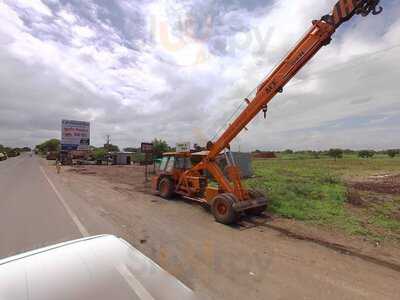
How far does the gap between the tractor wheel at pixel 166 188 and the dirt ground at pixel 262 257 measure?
329cm

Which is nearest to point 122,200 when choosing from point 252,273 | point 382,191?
point 252,273

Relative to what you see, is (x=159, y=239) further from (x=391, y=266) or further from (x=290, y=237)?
(x=391, y=266)

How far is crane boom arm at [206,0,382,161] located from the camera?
742 centimetres

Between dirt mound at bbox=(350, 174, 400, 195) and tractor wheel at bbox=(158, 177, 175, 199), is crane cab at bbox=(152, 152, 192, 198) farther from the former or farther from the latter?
dirt mound at bbox=(350, 174, 400, 195)

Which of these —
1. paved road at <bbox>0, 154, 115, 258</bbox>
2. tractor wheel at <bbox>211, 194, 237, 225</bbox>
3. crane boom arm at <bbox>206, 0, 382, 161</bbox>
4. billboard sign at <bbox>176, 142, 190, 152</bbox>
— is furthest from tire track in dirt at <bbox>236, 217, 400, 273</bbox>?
billboard sign at <bbox>176, 142, 190, 152</bbox>

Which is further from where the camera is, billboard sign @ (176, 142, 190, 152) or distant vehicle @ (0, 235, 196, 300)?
billboard sign @ (176, 142, 190, 152)

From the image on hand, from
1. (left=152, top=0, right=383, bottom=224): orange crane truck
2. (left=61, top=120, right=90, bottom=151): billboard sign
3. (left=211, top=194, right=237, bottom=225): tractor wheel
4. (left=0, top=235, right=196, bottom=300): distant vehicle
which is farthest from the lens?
(left=61, top=120, right=90, bottom=151): billboard sign

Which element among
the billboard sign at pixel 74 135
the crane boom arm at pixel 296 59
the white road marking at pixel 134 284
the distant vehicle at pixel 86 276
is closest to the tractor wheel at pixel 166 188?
the crane boom arm at pixel 296 59

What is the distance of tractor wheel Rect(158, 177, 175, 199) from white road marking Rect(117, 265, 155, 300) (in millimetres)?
11327

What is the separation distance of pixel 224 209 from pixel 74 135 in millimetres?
44920

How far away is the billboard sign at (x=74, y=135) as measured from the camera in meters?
47.2

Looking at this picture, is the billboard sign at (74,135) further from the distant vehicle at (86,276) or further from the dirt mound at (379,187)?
the distant vehicle at (86,276)

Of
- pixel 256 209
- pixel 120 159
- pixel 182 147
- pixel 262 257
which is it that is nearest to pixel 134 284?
pixel 262 257

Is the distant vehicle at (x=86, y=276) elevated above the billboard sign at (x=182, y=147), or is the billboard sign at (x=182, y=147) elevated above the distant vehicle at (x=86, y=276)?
the billboard sign at (x=182, y=147)
